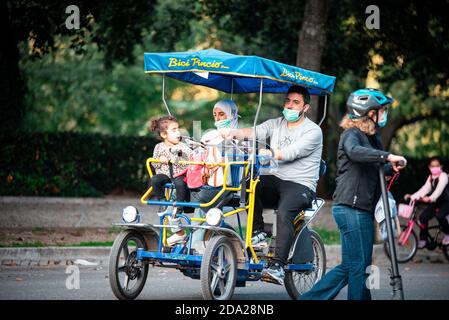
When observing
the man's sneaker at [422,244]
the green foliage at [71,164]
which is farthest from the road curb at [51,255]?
the green foliage at [71,164]

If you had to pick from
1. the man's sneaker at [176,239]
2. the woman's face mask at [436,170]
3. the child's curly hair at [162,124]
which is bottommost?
the man's sneaker at [176,239]

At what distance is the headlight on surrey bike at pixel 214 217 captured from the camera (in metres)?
8.22

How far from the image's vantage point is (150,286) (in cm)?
1014

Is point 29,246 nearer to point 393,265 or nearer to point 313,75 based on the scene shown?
point 313,75

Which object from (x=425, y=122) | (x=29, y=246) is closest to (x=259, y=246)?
(x=29, y=246)

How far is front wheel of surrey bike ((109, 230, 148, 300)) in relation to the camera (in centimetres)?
830

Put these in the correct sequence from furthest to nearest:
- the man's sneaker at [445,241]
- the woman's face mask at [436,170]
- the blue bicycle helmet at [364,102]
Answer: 1. the woman's face mask at [436,170]
2. the man's sneaker at [445,241]
3. the blue bicycle helmet at [364,102]

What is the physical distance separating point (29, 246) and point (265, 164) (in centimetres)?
499

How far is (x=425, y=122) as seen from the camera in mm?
35750

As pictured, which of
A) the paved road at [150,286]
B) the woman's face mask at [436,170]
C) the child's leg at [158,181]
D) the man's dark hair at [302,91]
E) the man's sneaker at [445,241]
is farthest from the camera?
the woman's face mask at [436,170]

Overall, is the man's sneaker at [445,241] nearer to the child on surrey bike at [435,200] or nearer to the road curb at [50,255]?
the child on surrey bike at [435,200]

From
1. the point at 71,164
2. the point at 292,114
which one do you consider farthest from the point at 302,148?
the point at 71,164

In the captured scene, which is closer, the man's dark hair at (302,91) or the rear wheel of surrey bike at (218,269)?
the rear wheel of surrey bike at (218,269)

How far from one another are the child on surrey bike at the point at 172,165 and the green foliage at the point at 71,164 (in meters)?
12.1
